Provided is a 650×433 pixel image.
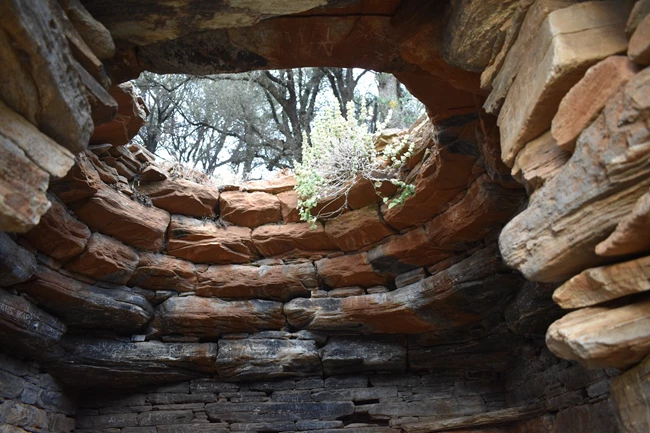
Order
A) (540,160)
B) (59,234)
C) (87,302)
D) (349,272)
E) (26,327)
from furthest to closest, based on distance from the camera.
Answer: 1. (349,272)
2. (87,302)
3. (26,327)
4. (59,234)
5. (540,160)

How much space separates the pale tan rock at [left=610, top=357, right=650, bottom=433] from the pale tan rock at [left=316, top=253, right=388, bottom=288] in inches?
159

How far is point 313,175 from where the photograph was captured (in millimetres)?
5371

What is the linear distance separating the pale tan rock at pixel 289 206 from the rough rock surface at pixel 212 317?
114 centimetres

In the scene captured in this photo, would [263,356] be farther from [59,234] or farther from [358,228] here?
[59,234]

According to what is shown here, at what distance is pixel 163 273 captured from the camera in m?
6.14

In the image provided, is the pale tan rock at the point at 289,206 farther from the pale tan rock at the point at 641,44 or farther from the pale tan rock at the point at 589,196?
the pale tan rock at the point at 641,44

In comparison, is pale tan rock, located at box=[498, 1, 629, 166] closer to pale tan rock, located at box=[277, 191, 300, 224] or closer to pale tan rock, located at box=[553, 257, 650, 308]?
pale tan rock, located at box=[553, 257, 650, 308]

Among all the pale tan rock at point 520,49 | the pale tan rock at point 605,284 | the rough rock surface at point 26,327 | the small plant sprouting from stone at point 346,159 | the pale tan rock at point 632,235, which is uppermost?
the small plant sprouting from stone at point 346,159

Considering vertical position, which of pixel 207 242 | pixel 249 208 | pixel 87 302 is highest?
pixel 249 208

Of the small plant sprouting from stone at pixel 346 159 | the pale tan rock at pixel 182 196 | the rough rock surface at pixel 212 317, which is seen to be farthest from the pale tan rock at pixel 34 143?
the rough rock surface at pixel 212 317

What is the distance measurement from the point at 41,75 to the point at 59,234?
3.48 meters

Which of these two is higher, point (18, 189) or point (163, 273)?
point (163, 273)

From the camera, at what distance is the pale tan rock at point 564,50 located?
6.95 ft

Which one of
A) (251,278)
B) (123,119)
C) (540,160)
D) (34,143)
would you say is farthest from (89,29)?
(251,278)
